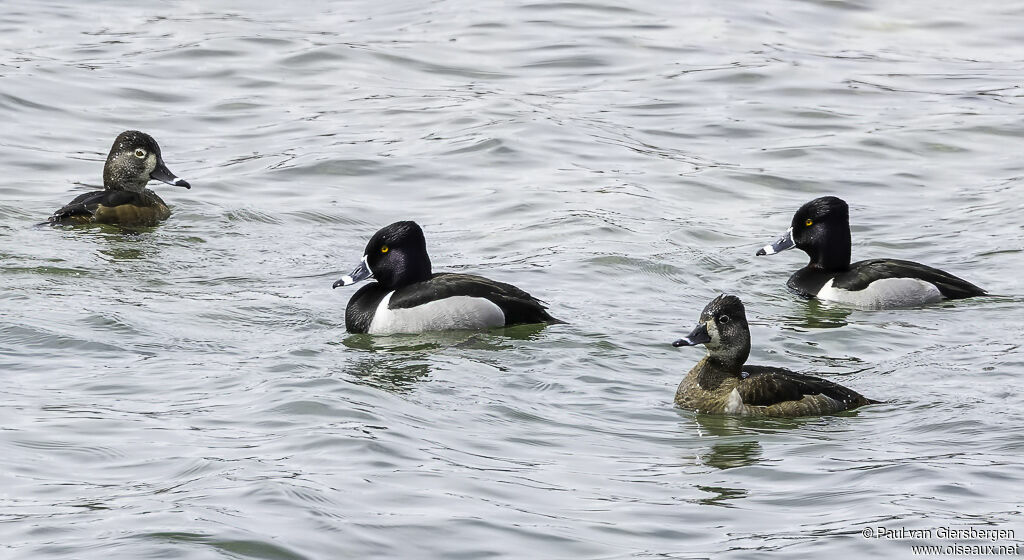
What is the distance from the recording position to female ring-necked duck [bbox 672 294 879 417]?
9.48 meters

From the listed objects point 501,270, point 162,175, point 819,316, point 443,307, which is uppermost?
point 162,175

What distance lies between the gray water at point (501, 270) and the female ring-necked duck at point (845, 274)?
161mm

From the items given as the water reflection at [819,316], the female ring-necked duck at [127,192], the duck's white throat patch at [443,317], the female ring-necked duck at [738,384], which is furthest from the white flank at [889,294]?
the female ring-necked duck at [127,192]

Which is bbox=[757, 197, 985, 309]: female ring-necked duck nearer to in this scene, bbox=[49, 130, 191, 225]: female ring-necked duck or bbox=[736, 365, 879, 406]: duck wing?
bbox=[736, 365, 879, 406]: duck wing

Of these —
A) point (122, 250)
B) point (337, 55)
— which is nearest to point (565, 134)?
point (337, 55)

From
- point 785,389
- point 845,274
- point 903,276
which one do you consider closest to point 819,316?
point 903,276

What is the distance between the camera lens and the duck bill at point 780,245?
13.8 meters

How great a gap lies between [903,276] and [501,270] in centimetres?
336

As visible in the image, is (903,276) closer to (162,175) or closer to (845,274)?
(845,274)

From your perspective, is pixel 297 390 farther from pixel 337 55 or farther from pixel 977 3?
pixel 977 3

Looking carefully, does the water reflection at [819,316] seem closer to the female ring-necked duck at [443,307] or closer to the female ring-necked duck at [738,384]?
the female ring-necked duck at [443,307]

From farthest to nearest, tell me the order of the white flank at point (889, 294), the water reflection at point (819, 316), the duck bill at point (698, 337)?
1. the white flank at point (889, 294)
2. the water reflection at point (819, 316)
3. the duck bill at point (698, 337)

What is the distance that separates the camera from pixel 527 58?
22.5 m

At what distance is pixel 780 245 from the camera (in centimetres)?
1384
